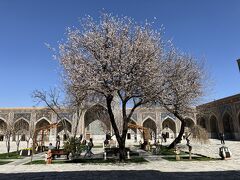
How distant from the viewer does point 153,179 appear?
25.2 feet

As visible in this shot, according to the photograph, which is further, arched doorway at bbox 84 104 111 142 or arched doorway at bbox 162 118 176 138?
arched doorway at bbox 162 118 176 138

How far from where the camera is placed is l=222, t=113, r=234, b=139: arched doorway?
35444mm

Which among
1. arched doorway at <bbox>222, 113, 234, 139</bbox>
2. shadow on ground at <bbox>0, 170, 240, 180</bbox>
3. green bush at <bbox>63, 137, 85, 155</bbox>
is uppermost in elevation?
arched doorway at <bbox>222, 113, 234, 139</bbox>

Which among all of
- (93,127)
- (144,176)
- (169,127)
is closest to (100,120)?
(93,127)

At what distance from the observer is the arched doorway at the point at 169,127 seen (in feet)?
146

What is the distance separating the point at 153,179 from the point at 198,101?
566 inches

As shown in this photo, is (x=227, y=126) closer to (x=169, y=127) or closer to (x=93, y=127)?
(x=169, y=127)

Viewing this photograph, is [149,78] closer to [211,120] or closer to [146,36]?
[146,36]

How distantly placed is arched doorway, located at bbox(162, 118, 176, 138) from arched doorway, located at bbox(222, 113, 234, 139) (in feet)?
32.7

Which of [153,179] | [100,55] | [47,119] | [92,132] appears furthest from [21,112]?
[153,179]

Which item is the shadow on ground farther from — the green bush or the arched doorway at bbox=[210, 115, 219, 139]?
the arched doorway at bbox=[210, 115, 219, 139]

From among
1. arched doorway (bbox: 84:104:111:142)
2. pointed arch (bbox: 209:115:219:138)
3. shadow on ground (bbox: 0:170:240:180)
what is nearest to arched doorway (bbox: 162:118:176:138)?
pointed arch (bbox: 209:115:219:138)

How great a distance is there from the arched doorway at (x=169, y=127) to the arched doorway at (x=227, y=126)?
996 centimetres

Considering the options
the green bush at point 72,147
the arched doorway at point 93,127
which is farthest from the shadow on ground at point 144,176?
the arched doorway at point 93,127
